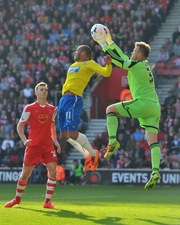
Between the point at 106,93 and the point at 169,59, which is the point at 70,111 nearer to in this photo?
the point at 169,59

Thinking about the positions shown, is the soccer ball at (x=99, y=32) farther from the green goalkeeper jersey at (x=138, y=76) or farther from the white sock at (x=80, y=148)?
the white sock at (x=80, y=148)

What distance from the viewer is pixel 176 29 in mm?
34406

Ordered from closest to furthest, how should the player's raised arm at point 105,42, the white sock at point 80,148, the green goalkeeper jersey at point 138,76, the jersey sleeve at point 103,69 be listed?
the green goalkeeper jersey at point 138,76 < the player's raised arm at point 105,42 < the jersey sleeve at point 103,69 < the white sock at point 80,148

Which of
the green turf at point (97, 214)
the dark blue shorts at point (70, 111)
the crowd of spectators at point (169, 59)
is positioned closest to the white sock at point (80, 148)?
the dark blue shorts at point (70, 111)

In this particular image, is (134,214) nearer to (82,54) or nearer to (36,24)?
(82,54)

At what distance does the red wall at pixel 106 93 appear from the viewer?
33406 mm

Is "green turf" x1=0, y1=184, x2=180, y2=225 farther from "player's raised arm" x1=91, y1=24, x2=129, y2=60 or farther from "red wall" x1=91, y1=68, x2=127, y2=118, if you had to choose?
"red wall" x1=91, y1=68, x2=127, y2=118

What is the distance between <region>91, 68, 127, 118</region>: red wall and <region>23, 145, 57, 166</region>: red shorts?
17650 millimetres

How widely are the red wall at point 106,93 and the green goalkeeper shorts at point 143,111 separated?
17.7 meters

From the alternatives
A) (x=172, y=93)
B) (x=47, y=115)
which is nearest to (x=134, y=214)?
(x=47, y=115)

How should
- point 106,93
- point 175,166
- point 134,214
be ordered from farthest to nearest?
1. point 106,93
2. point 175,166
3. point 134,214

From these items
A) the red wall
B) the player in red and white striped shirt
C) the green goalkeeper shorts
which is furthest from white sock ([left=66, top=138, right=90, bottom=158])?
the red wall

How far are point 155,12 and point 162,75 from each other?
3.81 m

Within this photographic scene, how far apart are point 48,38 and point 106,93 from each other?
14.4 feet
